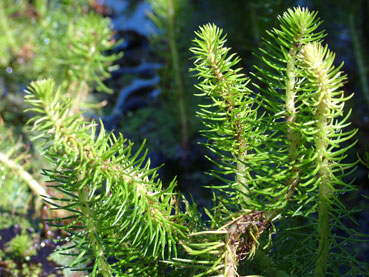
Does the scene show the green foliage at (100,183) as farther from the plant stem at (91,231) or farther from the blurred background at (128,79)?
the blurred background at (128,79)

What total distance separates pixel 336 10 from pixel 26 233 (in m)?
1.24

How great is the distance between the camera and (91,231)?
0.57 meters

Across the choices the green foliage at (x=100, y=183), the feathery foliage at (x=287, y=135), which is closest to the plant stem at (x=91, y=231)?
the green foliage at (x=100, y=183)

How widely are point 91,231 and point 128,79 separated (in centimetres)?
118

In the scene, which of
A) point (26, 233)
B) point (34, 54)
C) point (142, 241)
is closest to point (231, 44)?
point (34, 54)

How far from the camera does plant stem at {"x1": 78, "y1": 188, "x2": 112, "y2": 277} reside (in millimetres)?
557

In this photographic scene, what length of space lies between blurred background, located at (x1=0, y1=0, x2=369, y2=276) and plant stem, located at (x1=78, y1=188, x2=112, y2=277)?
35 cm

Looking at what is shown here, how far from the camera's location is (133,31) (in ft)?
6.19

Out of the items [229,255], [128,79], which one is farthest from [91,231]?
[128,79]

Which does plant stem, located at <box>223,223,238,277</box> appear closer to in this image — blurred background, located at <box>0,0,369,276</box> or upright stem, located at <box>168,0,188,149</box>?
blurred background, located at <box>0,0,369,276</box>

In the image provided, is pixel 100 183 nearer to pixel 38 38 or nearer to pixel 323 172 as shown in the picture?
pixel 323 172

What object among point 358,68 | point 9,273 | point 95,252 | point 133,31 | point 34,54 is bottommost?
point 9,273

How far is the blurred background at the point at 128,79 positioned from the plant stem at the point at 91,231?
1.15ft

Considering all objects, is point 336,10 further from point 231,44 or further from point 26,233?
point 26,233
